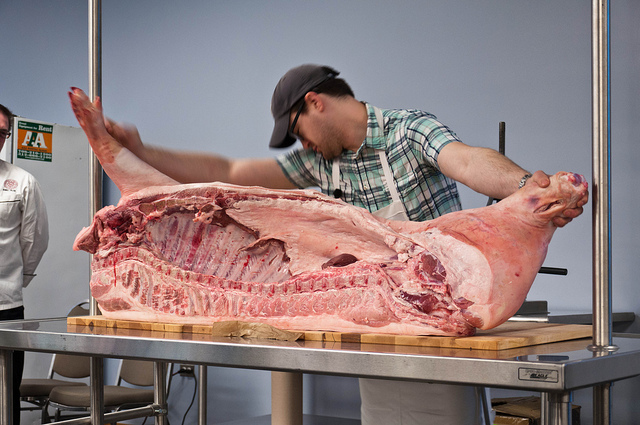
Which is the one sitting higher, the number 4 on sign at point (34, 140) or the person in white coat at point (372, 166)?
the number 4 on sign at point (34, 140)

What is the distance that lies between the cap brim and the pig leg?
0.88ft

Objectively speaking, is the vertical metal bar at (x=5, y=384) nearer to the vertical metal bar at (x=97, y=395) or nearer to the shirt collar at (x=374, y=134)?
the vertical metal bar at (x=97, y=395)

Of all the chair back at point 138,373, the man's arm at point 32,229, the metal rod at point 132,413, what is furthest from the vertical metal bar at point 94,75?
Result: the chair back at point 138,373

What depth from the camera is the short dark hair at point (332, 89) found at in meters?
1.65

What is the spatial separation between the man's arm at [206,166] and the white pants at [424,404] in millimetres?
576

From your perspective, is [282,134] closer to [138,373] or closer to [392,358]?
[392,358]

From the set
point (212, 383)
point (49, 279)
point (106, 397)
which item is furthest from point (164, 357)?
point (49, 279)

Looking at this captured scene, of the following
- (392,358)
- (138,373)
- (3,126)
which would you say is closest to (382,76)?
(3,126)

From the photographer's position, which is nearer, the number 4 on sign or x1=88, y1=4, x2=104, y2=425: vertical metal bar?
x1=88, y1=4, x2=104, y2=425: vertical metal bar

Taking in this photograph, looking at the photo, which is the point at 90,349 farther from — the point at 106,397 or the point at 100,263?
the point at 106,397

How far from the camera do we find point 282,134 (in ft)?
5.45

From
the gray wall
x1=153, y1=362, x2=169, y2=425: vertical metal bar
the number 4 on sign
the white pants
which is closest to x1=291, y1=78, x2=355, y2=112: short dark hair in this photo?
the white pants

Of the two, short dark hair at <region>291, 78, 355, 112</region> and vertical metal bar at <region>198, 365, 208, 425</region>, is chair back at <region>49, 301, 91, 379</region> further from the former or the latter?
short dark hair at <region>291, 78, 355, 112</region>

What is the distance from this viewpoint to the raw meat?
124 centimetres
